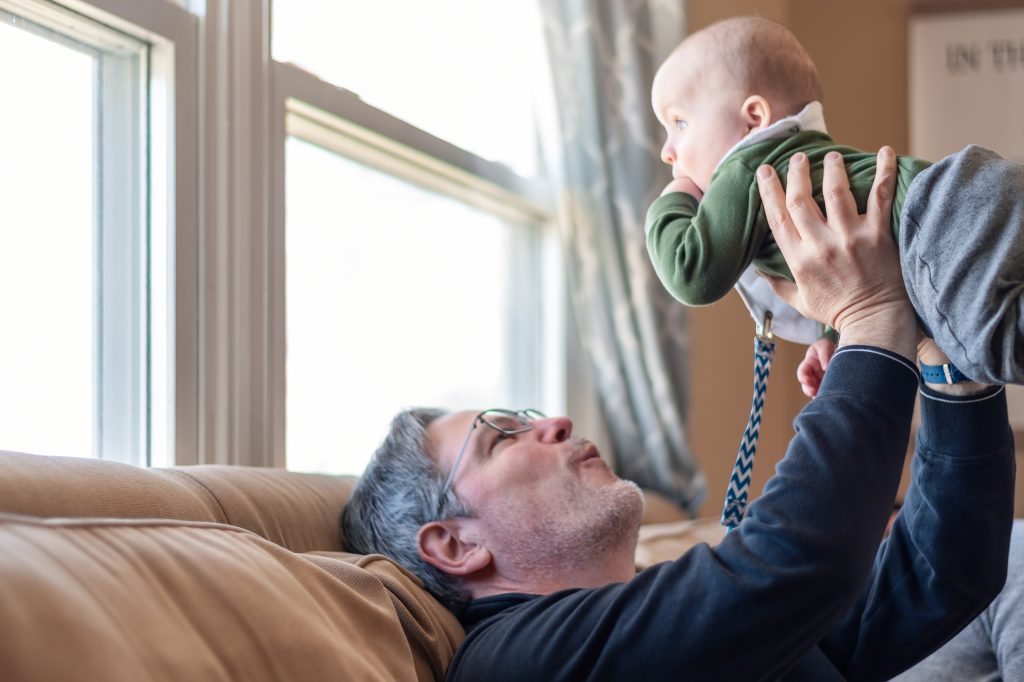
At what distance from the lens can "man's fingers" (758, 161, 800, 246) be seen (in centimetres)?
116

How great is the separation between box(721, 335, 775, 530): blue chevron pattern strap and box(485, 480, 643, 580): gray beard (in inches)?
8.0

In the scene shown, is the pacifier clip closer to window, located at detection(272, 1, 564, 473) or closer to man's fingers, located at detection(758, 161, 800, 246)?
man's fingers, located at detection(758, 161, 800, 246)

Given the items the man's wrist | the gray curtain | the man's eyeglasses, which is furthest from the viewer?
the gray curtain

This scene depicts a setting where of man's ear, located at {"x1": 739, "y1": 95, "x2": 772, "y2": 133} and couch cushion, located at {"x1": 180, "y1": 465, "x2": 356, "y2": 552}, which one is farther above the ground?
man's ear, located at {"x1": 739, "y1": 95, "x2": 772, "y2": 133}

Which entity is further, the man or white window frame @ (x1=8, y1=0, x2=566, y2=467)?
white window frame @ (x1=8, y1=0, x2=566, y2=467)

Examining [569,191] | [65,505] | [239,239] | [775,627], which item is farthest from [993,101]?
[65,505]

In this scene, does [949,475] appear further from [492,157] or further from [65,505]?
[492,157]

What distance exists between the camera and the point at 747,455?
1325 mm

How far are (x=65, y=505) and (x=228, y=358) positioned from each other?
71 cm

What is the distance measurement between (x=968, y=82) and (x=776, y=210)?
10.3 ft

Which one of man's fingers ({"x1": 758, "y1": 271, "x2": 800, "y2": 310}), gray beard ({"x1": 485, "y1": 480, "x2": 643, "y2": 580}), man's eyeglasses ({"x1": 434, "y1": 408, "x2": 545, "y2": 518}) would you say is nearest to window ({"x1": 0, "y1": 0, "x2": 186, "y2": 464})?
man's eyeglasses ({"x1": 434, "y1": 408, "x2": 545, "y2": 518})

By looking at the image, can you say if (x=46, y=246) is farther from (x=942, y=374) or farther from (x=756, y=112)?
(x=942, y=374)

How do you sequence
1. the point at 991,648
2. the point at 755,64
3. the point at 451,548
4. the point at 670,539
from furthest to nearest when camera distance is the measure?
the point at 670,539 < the point at 991,648 < the point at 451,548 < the point at 755,64

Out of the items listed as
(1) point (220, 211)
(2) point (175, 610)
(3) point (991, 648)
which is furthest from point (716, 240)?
(3) point (991, 648)
